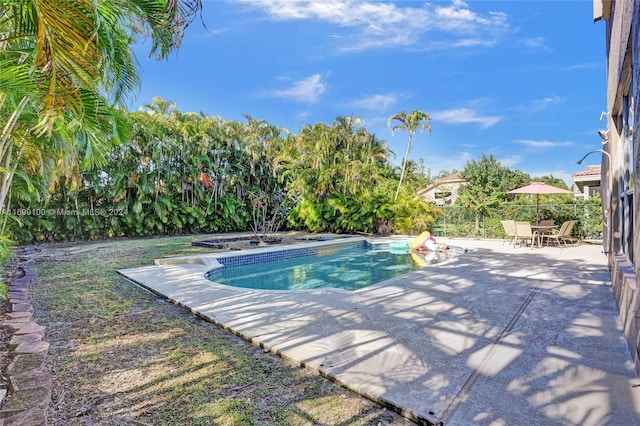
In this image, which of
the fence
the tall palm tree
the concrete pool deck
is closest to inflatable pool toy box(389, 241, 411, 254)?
the fence

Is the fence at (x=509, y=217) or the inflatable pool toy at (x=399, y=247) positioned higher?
the fence at (x=509, y=217)

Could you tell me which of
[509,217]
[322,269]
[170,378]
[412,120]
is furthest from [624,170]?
[412,120]

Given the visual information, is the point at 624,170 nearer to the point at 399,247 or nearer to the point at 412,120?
the point at 399,247

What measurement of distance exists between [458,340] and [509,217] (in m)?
12.9

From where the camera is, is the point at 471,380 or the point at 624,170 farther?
the point at 624,170

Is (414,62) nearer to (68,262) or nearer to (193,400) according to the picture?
(68,262)

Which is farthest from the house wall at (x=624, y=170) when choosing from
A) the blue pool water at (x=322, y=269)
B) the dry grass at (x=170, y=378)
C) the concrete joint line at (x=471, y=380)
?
the blue pool water at (x=322, y=269)

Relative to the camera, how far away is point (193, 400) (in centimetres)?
225

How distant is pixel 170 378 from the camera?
2539 millimetres

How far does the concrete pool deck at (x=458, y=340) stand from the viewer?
2137 millimetres

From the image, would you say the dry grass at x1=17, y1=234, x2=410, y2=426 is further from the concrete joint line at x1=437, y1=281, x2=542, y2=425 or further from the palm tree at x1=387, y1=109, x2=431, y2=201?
the palm tree at x1=387, y1=109, x2=431, y2=201

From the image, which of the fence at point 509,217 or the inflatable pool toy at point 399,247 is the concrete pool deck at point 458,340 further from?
the fence at point 509,217

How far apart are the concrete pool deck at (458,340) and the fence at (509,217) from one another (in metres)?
8.08

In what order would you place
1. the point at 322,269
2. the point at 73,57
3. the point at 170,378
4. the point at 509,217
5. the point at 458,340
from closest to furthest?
the point at 73,57 < the point at 170,378 < the point at 458,340 < the point at 322,269 < the point at 509,217
